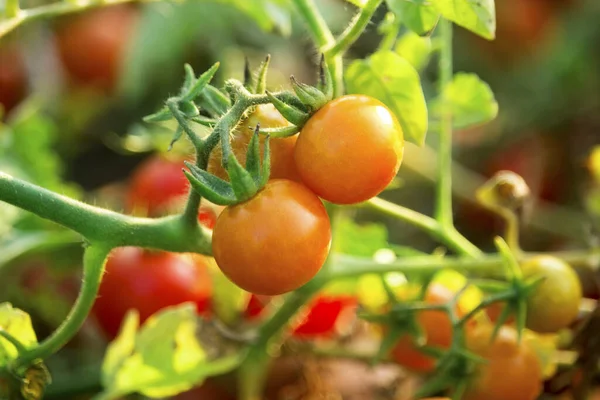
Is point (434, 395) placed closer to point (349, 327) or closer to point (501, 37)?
point (349, 327)

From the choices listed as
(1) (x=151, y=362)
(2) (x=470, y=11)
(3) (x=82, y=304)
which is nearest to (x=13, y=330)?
(3) (x=82, y=304)

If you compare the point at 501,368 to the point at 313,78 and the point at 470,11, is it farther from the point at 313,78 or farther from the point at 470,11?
the point at 313,78

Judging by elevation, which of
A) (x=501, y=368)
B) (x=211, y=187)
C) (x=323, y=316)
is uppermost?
(x=211, y=187)

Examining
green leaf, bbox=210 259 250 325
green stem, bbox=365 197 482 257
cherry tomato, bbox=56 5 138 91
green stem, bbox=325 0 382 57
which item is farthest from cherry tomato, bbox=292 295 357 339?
cherry tomato, bbox=56 5 138 91

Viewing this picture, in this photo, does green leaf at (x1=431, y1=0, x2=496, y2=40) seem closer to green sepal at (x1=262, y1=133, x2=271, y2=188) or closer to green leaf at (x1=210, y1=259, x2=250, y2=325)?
green sepal at (x1=262, y1=133, x2=271, y2=188)

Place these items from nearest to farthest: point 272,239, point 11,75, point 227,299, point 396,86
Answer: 1. point 272,239
2. point 396,86
3. point 227,299
4. point 11,75

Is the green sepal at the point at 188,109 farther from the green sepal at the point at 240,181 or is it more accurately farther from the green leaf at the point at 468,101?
the green leaf at the point at 468,101

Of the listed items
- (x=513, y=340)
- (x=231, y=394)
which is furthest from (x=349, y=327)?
(x=513, y=340)
